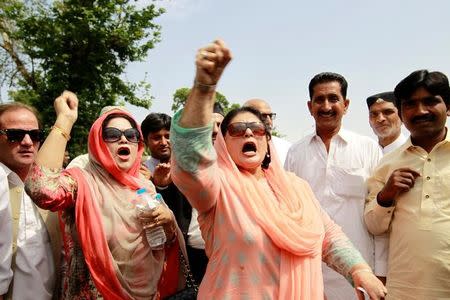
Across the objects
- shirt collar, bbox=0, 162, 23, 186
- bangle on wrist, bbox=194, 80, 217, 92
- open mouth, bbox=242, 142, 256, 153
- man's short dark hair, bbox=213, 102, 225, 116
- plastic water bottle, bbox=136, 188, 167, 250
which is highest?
man's short dark hair, bbox=213, 102, 225, 116

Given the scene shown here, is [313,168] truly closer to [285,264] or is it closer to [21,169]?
[285,264]

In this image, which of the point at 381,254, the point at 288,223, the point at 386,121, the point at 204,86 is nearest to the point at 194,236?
the point at 288,223

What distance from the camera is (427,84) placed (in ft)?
9.27

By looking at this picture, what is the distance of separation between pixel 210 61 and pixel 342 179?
221 centimetres

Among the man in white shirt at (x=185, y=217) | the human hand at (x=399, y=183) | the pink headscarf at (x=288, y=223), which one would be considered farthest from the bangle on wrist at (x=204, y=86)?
the human hand at (x=399, y=183)

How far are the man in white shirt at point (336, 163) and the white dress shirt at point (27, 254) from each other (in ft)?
6.68

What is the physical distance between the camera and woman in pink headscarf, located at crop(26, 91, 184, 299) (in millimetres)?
2605

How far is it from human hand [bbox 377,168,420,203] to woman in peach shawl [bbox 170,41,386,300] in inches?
22.2

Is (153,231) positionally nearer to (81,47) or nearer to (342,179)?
(342,179)

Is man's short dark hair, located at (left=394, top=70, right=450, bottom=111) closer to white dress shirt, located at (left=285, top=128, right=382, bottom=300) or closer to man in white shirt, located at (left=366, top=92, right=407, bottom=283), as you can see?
white dress shirt, located at (left=285, top=128, right=382, bottom=300)

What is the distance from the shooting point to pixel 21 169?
2.99 m

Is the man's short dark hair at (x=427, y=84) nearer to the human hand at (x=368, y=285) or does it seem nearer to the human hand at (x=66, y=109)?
the human hand at (x=368, y=285)

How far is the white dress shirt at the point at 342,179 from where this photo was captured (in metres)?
3.41

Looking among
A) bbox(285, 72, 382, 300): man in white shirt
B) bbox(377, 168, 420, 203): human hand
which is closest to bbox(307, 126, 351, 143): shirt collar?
bbox(285, 72, 382, 300): man in white shirt
